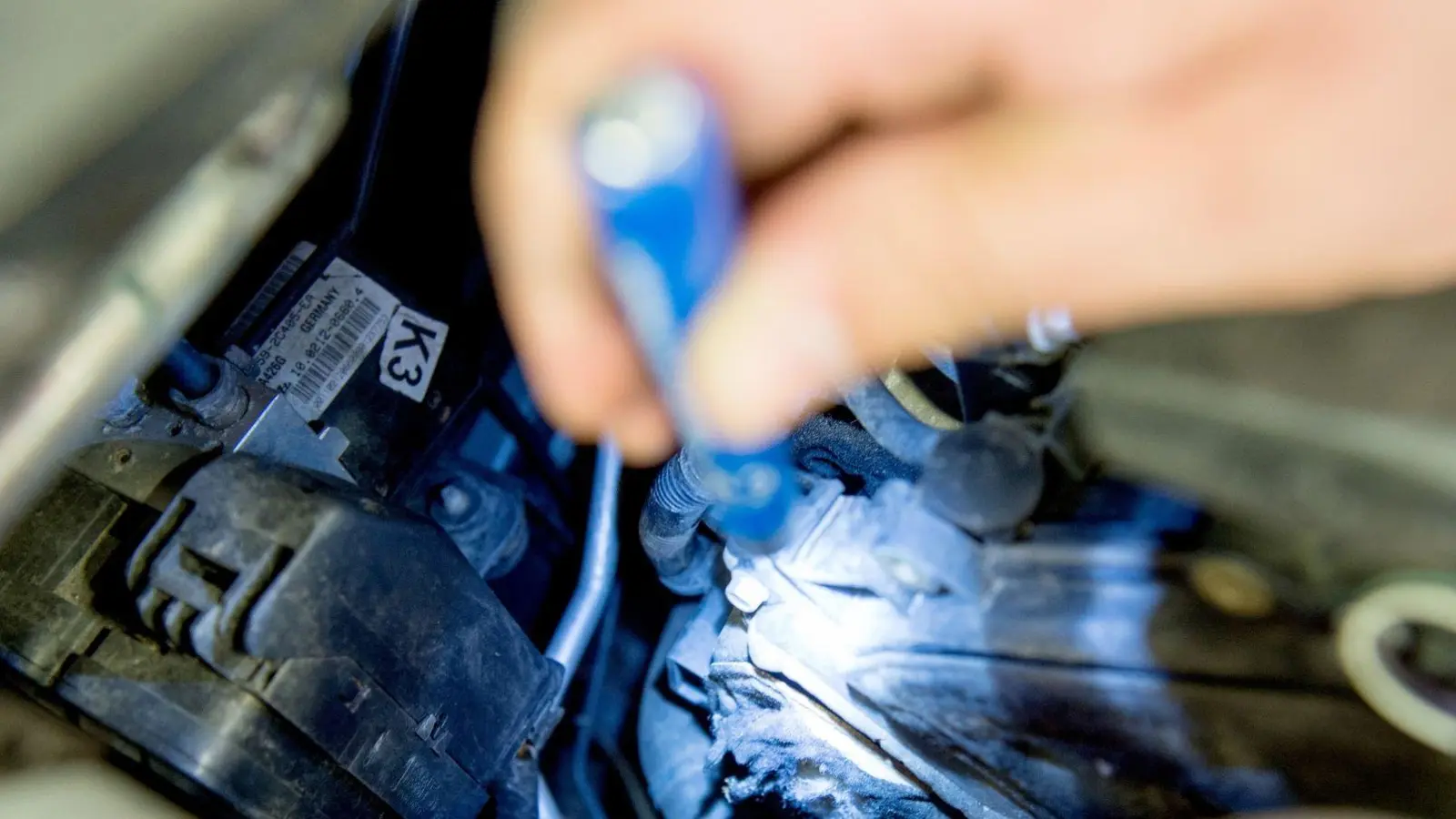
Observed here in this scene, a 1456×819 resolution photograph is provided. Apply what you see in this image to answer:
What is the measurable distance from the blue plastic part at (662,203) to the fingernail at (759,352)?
12mm

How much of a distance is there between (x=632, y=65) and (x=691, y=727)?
0.82 m

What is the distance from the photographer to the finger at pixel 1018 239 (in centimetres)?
42

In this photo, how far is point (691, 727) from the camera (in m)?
1.07

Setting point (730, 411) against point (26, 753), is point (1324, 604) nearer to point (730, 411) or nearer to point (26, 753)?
point (730, 411)

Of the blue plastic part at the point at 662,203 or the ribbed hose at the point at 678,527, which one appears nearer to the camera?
the blue plastic part at the point at 662,203

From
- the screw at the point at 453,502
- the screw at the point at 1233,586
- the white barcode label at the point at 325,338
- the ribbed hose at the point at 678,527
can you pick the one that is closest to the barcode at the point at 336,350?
the white barcode label at the point at 325,338

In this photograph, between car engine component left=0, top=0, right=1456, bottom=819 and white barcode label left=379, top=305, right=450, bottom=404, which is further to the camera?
white barcode label left=379, top=305, right=450, bottom=404

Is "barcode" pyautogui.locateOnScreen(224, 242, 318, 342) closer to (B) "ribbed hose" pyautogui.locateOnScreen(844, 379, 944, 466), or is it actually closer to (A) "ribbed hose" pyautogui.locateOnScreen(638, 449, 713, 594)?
(A) "ribbed hose" pyautogui.locateOnScreen(638, 449, 713, 594)

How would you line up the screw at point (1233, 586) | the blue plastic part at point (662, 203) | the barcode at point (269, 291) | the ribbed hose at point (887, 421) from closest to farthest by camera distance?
the blue plastic part at point (662, 203)
the screw at point (1233, 586)
the ribbed hose at point (887, 421)
the barcode at point (269, 291)

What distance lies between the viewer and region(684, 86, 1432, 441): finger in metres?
0.42

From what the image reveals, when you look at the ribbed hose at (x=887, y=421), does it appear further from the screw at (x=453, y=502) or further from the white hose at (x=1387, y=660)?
the screw at (x=453, y=502)

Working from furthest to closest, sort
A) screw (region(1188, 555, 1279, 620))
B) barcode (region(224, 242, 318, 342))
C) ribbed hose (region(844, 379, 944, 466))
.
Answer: barcode (region(224, 242, 318, 342)) < ribbed hose (region(844, 379, 944, 466)) < screw (region(1188, 555, 1279, 620))

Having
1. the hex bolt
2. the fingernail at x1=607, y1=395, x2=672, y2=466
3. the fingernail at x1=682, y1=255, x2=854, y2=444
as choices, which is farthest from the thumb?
the hex bolt

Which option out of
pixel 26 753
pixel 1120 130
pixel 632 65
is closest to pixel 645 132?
pixel 632 65
